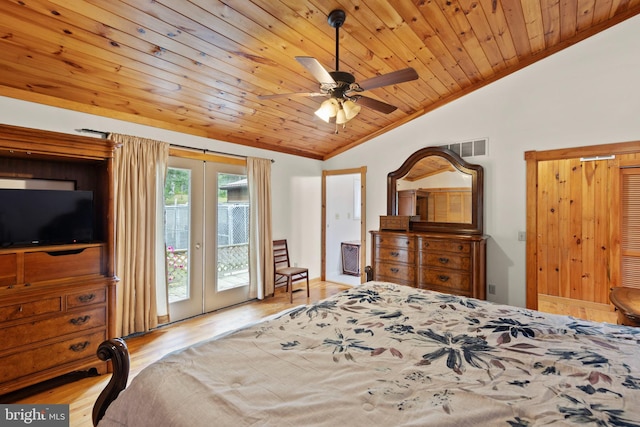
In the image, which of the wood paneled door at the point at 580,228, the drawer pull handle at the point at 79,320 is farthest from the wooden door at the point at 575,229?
the drawer pull handle at the point at 79,320

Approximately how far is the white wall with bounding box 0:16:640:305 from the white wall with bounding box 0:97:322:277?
0.01 metres

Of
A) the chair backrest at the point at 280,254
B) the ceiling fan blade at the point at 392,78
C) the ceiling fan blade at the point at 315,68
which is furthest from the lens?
the chair backrest at the point at 280,254

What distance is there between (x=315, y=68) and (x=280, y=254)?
3388 mm

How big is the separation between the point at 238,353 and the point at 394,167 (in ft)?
12.6

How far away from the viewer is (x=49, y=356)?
2242 millimetres

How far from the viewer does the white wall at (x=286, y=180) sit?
2873mm

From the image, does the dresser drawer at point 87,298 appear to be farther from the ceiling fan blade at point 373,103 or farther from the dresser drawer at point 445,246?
the dresser drawer at point 445,246

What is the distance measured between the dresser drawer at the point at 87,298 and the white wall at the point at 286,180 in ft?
4.96

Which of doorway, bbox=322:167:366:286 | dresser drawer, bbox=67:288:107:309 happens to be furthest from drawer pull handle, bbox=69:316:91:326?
doorway, bbox=322:167:366:286

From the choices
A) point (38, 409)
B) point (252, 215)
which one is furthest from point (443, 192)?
point (38, 409)

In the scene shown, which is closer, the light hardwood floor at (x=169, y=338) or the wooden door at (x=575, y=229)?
the light hardwood floor at (x=169, y=338)

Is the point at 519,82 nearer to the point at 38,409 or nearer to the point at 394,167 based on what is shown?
the point at 394,167

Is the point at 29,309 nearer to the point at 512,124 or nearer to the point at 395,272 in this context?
the point at 395,272

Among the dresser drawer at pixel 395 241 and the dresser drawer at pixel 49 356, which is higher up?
the dresser drawer at pixel 395 241
